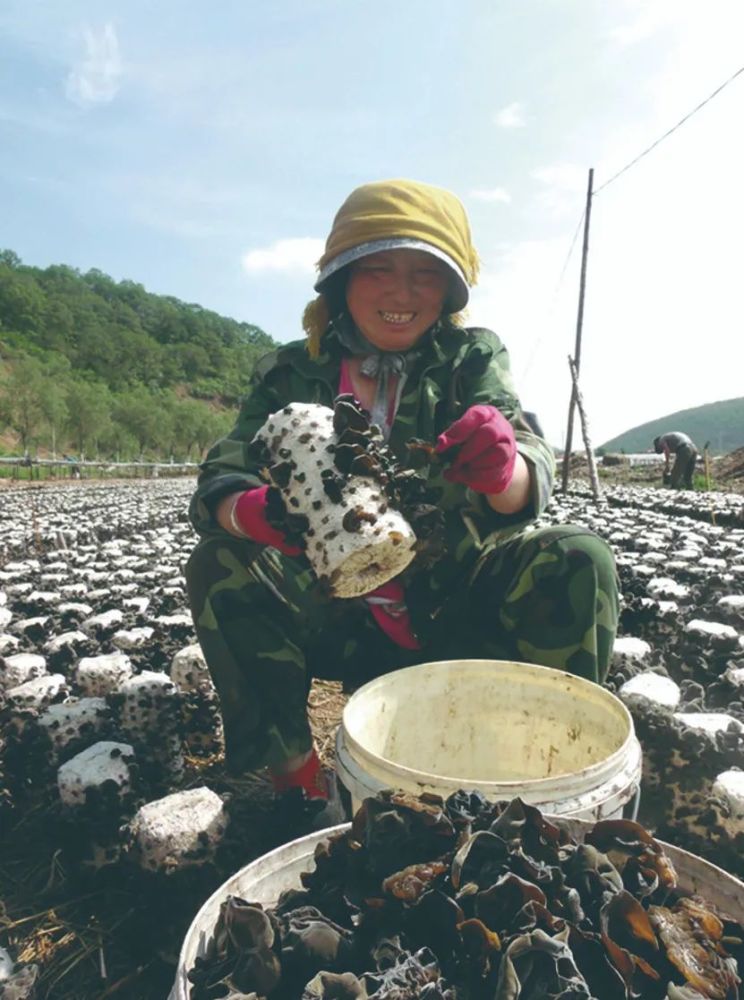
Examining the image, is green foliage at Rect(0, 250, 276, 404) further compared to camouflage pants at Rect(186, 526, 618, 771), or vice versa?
green foliage at Rect(0, 250, 276, 404)

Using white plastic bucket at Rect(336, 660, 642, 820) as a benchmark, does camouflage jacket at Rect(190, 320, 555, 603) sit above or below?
above

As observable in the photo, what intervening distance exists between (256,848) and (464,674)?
80cm

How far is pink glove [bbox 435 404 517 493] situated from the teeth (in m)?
0.81

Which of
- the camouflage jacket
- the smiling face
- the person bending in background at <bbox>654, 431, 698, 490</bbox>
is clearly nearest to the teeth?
the smiling face

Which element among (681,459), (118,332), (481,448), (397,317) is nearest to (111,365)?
(118,332)

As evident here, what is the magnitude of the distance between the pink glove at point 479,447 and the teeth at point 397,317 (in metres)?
0.81

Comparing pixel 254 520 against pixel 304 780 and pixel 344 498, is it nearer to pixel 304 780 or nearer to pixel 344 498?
pixel 344 498

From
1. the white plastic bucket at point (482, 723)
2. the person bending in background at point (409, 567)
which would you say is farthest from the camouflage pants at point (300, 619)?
the white plastic bucket at point (482, 723)

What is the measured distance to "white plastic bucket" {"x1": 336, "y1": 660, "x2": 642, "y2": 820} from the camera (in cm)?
167

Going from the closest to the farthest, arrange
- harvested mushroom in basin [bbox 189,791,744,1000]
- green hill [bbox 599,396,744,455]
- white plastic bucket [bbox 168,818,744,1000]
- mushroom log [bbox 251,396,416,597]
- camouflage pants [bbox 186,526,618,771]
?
1. harvested mushroom in basin [bbox 189,791,744,1000]
2. white plastic bucket [bbox 168,818,744,1000]
3. mushroom log [bbox 251,396,416,597]
4. camouflage pants [bbox 186,526,618,771]
5. green hill [bbox 599,396,744,455]

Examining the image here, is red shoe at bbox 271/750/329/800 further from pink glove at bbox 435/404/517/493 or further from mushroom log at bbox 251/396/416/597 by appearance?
pink glove at bbox 435/404/517/493

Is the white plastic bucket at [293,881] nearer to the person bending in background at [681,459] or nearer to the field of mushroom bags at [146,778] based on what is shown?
the field of mushroom bags at [146,778]

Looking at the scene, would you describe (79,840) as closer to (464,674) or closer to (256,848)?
(256,848)

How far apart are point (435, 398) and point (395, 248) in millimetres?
582
